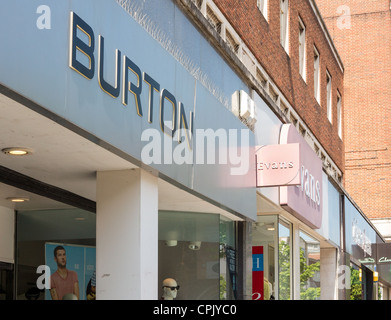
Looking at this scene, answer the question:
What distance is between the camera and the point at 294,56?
68.2 feet

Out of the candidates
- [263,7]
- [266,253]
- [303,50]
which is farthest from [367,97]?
[266,253]

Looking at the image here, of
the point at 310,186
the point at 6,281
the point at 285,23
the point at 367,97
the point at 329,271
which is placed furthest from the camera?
the point at 367,97

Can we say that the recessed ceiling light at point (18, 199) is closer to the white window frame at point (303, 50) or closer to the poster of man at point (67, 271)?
the poster of man at point (67, 271)

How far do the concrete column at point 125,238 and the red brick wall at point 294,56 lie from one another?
5382mm

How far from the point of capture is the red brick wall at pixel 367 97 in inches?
1711

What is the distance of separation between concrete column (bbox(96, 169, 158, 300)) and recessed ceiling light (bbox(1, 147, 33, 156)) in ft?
4.17

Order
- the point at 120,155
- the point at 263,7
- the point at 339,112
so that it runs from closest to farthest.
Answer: the point at 120,155
the point at 263,7
the point at 339,112

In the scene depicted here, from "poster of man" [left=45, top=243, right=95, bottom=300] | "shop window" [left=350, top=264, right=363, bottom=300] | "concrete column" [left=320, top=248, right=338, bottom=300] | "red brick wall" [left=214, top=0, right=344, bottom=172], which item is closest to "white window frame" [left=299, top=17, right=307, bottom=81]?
"red brick wall" [left=214, top=0, right=344, bottom=172]

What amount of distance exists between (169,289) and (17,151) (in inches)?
176

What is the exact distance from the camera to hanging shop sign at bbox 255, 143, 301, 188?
14164 mm

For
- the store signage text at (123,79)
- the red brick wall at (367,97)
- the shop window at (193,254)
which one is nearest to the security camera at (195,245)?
the shop window at (193,254)

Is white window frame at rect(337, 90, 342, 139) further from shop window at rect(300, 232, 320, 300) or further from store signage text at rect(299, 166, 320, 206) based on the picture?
store signage text at rect(299, 166, 320, 206)

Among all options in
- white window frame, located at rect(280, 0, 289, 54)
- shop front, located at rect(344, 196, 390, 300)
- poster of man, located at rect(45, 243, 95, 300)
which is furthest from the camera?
shop front, located at rect(344, 196, 390, 300)

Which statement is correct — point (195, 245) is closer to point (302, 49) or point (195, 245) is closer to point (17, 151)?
point (17, 151)
